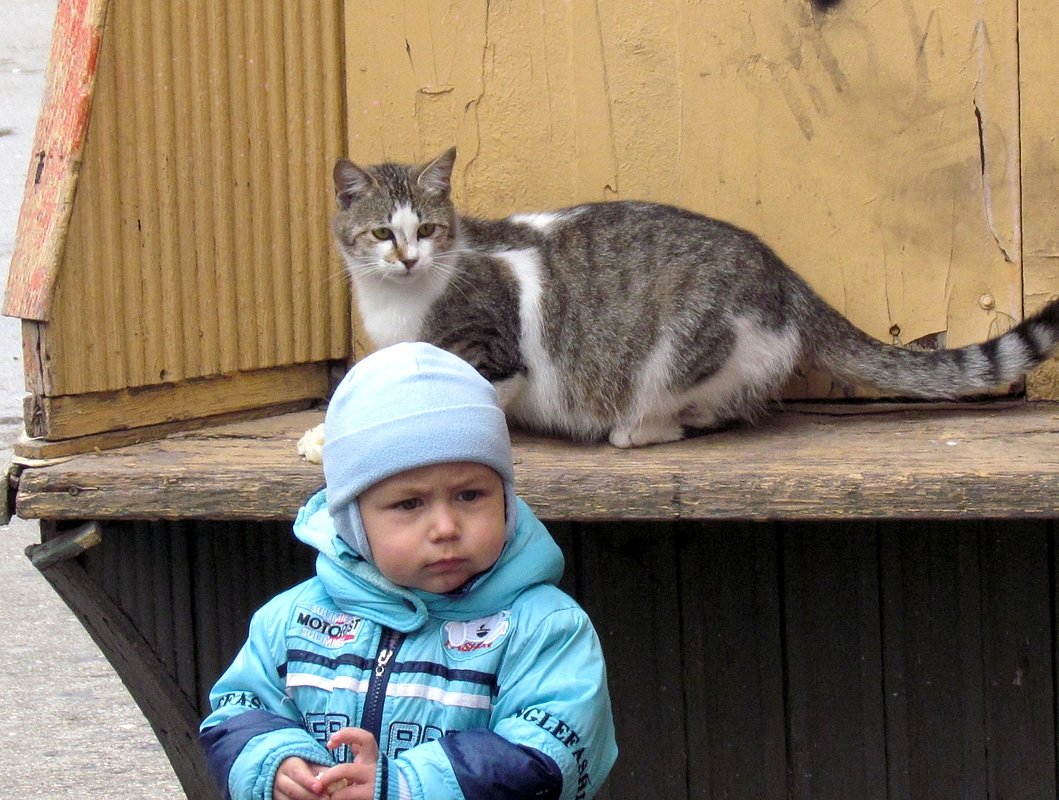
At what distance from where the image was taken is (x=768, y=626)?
287 cm

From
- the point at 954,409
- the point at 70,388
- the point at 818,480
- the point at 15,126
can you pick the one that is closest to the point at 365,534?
the point at 818,480

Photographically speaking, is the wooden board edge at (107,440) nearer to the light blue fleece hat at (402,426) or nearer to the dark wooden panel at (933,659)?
the light blue fleece hat at (402,426)

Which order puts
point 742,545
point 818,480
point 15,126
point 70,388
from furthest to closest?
point 15,126
point 742,545
point 70,388
point 818,480

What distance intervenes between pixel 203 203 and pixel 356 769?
5.13ft

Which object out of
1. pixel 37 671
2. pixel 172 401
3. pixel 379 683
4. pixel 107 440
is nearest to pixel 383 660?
pixel 379 683

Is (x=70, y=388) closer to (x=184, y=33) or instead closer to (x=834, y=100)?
(x=184, y=33)

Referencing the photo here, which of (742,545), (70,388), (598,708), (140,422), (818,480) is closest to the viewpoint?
(598,708)

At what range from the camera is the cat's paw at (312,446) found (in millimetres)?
2453

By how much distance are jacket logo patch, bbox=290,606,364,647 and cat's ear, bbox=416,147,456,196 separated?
136 centimetres

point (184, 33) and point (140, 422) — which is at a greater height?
point (184, 33)

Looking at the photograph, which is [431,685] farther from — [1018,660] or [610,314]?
[1018,660]

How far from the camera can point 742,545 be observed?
2.85 m

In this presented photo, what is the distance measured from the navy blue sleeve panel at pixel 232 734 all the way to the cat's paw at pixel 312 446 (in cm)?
77

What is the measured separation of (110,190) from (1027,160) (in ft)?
6.16
